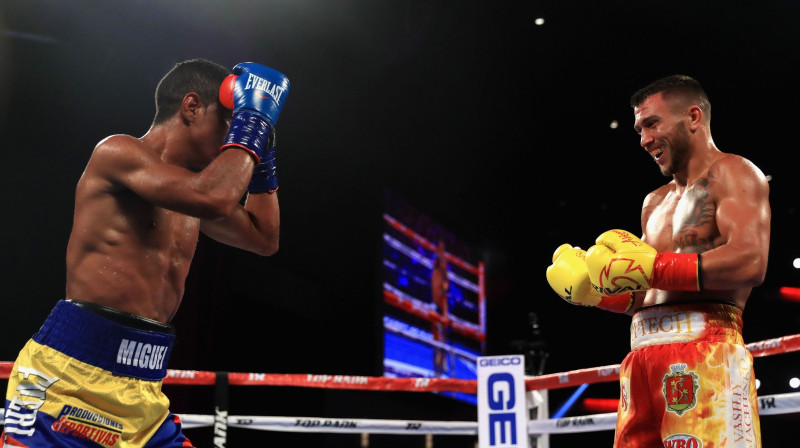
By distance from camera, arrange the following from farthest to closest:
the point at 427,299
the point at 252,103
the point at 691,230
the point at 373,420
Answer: the point at 427,299
the point at 373,420
the point at 691,230
the point at 252,103

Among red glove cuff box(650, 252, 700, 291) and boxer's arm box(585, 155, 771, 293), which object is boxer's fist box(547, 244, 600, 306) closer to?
boxer's arm box(585, 155, 771, 293)

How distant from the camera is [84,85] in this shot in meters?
4.65

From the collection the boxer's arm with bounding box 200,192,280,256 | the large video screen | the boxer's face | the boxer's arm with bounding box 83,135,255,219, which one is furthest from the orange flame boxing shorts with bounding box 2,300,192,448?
the large video screen

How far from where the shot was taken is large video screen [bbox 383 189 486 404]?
311 inches

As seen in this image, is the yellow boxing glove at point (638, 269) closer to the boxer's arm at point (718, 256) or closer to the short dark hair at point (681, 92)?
the boxer's arm at point (718, 256)

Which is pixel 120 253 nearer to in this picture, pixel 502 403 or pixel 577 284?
pixel 577 284

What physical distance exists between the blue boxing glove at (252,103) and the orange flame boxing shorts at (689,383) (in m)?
1.14

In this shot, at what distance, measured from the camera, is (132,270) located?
1.68m

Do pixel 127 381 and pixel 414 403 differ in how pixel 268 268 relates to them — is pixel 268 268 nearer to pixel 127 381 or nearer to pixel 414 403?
pixel 414 403

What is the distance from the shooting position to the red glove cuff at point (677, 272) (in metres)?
1.85

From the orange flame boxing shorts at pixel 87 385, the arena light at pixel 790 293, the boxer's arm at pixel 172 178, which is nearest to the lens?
the orange flame boxing shorts at pixel 87 385

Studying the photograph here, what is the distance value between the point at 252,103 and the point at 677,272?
112 centimetres

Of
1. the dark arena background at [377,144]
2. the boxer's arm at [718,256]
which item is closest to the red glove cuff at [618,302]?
the boxer's arm at [718,256]

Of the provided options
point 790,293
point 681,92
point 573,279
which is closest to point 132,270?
point 573,279
